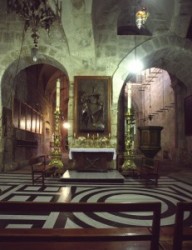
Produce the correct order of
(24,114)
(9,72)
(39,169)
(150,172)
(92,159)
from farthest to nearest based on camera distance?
(24,114)
(9,72)
(92,159)
(150,172)
(39,169)

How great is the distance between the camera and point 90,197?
15.9 ft

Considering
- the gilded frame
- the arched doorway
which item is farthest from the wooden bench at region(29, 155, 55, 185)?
the arched doorway

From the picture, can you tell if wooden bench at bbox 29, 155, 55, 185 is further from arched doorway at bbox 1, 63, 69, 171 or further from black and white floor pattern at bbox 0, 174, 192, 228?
arched doorway at bbox 1, 63, 69, 171

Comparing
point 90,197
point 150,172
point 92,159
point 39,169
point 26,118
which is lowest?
point 90,197

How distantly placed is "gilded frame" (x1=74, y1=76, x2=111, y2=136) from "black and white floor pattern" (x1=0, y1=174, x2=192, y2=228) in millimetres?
2334

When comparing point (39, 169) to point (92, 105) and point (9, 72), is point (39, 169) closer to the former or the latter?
point (92, 105)

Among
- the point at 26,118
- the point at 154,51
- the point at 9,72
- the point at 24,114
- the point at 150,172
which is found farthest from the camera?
the point at 26,118

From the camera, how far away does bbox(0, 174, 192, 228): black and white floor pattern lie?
3315mm

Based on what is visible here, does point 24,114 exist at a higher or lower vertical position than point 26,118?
higher

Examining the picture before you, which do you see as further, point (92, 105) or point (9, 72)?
point (9, 72)

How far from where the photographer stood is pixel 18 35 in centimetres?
897

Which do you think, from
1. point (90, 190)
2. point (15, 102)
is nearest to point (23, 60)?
point (15, 102)

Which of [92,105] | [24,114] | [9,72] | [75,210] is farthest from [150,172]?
[24,114]

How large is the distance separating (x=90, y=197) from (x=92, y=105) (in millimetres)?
4189
